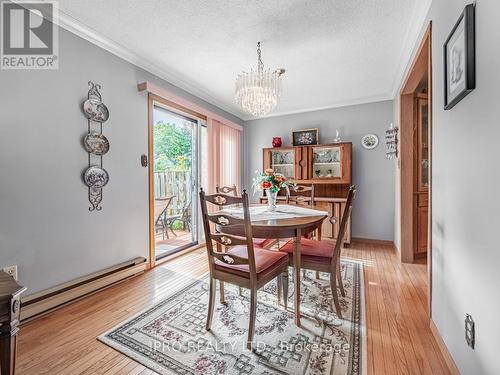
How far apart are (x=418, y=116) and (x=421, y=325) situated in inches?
101

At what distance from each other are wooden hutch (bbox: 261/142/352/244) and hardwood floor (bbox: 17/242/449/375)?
1237mm

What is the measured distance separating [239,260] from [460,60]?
5.42 ft

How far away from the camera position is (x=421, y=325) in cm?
174

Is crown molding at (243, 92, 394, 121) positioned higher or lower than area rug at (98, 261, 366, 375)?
higher

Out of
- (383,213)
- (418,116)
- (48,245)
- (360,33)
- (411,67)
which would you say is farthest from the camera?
(383,213)

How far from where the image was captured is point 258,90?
2.35m

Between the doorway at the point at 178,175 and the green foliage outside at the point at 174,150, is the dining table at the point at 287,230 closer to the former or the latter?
the doorway at the point at 178,175

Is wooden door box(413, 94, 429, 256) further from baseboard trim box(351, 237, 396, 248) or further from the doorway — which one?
the doorway

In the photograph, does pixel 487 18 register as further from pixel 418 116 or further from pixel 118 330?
pixel 118 330

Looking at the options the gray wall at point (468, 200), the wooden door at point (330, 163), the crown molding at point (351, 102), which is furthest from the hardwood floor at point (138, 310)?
the crown molding at point (351, 102)

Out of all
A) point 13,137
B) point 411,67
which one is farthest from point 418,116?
point 13,137

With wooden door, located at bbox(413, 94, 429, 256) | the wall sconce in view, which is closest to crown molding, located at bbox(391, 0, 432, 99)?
wooden door, located at bbox(413, 94, 429, 256)

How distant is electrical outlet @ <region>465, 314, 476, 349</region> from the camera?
1095 millimetres

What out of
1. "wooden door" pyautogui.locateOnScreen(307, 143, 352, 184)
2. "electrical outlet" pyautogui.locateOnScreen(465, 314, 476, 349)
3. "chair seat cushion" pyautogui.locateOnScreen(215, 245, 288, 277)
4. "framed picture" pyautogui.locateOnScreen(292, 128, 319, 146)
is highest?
"framed picture" pyautogui.locateOnScreen(292, 128, 319, 146)
